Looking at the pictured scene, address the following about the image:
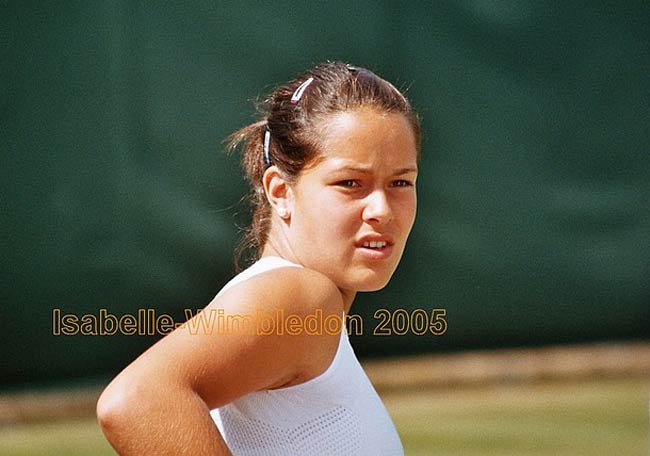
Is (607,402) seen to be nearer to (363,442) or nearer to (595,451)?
(595,451)

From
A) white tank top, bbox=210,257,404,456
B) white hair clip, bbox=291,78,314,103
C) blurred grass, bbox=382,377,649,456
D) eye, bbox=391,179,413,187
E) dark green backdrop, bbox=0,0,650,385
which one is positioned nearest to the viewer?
white tank top, bbox=210,257,404,456

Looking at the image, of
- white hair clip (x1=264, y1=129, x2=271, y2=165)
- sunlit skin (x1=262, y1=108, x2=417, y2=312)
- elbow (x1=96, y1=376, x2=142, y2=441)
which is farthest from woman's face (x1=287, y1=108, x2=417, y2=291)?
elbow (x1=96, y1=376, x2=142, y2=441)

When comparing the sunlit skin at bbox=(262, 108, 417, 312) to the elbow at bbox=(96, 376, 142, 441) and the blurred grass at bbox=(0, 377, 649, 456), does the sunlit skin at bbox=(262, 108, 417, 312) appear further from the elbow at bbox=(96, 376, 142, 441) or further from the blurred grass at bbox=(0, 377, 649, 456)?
the blurred grass at bbox=(0, 377, 649, 456)

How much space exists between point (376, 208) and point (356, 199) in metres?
0.02

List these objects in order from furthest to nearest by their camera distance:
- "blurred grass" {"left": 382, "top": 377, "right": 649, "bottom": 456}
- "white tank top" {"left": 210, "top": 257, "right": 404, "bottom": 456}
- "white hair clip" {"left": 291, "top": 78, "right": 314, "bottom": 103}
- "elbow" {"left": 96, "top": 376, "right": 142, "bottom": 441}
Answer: "blurred grass" {"left": 382, "top": 377, "right": 649, "bottom": 456}
"white hair clip" {"left": 291, "top": 78, "right": 314, "bottom": 103}
"white tank top" {"left": 210, "top": 257, "right": 404, "bottom": 456}
"elbow" {"left": 96, "top": 376, "right": 142, "bottom": 441}

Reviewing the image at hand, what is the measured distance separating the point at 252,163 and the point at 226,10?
7.52ft

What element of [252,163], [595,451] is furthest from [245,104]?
[252,163]

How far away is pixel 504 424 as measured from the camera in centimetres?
379

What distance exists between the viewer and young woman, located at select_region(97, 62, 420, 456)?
103 centimetres

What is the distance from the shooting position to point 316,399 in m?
1.20

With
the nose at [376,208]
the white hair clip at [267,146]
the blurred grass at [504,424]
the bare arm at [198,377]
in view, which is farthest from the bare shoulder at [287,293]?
the blurred grass at [504,424]

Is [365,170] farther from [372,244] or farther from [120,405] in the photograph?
[120,405]

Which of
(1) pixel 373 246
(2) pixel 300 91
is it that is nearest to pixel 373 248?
(1) pixel 373 246

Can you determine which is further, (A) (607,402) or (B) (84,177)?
(A) (607,402)
